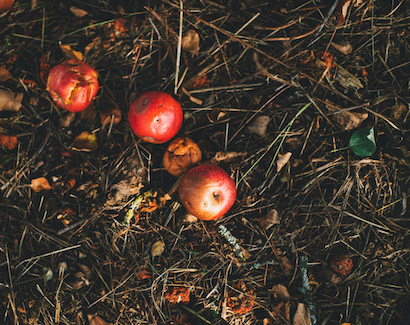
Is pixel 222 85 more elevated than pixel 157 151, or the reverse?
pixel 222 85

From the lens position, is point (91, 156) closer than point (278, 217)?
No

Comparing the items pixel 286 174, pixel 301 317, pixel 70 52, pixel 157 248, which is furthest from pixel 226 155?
pixel 70 52

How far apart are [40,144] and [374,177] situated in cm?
295

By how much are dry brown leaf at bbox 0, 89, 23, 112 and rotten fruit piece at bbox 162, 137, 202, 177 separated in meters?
1.44

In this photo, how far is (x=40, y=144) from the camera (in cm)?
223

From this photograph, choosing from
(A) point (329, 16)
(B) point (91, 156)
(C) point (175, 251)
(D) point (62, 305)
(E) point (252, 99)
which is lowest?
(D) point (62, 305)

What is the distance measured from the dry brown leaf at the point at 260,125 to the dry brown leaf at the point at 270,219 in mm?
675

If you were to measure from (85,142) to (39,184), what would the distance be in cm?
55

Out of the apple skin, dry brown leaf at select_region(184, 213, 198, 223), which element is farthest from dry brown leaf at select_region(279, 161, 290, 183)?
dry brown leaf at select_region(184, 213, 198, 223)

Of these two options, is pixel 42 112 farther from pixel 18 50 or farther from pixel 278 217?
pixel 278 217

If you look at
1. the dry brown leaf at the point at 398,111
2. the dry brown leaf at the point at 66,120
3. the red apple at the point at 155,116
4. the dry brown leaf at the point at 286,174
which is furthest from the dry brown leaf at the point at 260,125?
the dry brown leaf at the point at 66,120

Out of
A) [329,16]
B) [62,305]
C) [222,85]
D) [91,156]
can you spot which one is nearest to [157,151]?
[91,156]

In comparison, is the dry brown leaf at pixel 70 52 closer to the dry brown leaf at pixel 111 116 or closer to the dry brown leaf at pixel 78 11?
the dry brown leaf at pixel 78 11

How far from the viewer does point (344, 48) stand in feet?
6.70
